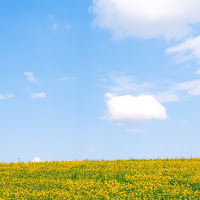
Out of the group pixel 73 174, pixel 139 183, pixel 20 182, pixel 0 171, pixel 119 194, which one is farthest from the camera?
pixel 0 171

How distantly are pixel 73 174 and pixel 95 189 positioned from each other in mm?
2813

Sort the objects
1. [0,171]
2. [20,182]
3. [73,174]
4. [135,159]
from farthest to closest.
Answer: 1. [135,159]
2. [0,171]
3. [73,174]
4. [20,182]

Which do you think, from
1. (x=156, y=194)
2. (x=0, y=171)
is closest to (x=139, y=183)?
(x=156, y=194)

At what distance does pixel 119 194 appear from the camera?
1257 cm

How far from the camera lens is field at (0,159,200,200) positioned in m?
12.6

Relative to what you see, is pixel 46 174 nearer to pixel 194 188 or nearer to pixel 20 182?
pixel 20 182

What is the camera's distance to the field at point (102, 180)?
12625 millimetres

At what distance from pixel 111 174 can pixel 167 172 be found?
2.74m

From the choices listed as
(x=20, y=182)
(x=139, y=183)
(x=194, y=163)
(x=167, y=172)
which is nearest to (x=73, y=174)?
(x=20, y=182)

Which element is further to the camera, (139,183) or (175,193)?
(139,183)

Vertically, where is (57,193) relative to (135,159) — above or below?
below

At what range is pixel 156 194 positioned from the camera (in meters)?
12.7

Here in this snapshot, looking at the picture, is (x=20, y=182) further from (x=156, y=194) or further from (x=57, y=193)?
(x=156, y=194)

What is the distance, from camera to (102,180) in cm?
Result: 1462
